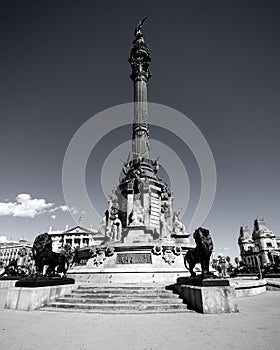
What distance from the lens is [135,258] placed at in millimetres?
17750

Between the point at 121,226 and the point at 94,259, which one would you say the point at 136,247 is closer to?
the point at 94,259

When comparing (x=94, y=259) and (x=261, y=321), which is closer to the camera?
(x=261, y=321)

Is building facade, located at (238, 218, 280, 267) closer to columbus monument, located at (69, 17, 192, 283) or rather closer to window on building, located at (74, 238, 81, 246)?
window on building, located at (74, 238, 81, 246)

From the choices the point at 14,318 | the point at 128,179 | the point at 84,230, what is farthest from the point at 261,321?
the point at 84,230

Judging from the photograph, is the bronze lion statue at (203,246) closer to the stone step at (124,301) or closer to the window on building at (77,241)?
the stone step at (124,301)

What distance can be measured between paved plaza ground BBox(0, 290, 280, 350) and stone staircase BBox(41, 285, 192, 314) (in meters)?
0.96

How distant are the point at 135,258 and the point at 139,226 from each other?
4.88 meters

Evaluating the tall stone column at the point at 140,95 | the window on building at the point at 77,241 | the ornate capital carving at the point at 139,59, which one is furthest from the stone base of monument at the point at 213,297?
the window on building at the point at 77,241

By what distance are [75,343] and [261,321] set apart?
5249 millimetres

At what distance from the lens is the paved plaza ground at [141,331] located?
4680 mm

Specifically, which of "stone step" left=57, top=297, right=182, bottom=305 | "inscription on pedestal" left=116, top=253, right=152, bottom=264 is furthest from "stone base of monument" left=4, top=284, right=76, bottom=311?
"inscription on pedestal" left=116, top=253, right=152, bottom=264

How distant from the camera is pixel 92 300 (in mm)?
9266

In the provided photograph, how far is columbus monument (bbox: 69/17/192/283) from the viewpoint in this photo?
1680 centimetres

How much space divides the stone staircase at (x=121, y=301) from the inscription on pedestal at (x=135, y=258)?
6817mm
